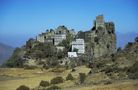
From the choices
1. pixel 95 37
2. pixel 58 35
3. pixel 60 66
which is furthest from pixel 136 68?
pixel 58 35

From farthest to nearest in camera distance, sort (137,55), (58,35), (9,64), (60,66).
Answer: (58,35)
(9,64)
(60,66)
(137,55)

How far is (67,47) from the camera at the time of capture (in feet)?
254

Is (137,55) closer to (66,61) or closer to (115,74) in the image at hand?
(115,74)

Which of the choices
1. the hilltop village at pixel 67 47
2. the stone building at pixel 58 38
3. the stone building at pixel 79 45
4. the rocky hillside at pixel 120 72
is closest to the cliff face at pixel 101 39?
the hilltop village at pixel 67 47

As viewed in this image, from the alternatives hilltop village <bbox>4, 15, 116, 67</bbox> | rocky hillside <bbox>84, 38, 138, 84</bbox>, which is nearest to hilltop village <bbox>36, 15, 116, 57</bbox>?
hilltop village <bbox>4, 15, 116, 67</bbox>

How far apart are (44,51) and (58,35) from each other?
505 inches

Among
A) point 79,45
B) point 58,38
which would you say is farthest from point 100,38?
point 58,38

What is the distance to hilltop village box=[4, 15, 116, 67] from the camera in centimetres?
6844

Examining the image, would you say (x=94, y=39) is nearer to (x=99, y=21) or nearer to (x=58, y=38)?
(x=99, y=21)

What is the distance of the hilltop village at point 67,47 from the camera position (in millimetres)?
68438

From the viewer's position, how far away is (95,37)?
76.4m

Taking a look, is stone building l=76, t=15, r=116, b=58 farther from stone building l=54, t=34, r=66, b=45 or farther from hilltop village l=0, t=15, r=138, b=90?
stone building l=54, t=34, r=66, b=45

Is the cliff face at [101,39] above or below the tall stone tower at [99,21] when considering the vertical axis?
below

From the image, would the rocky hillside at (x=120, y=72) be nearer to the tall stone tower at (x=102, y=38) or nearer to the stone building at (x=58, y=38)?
the tall stone tower at (x=102, y=38)
